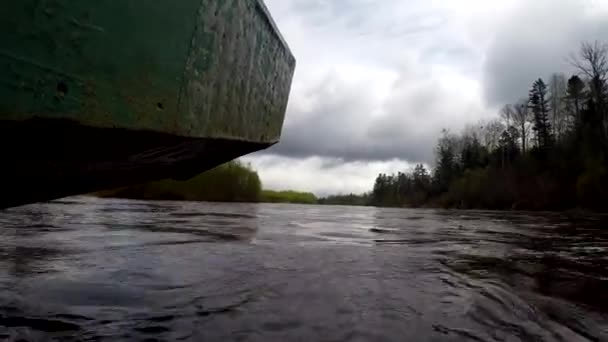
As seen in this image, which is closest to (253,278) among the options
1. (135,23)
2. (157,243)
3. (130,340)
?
(130,340)

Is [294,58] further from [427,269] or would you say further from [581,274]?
[581,274]

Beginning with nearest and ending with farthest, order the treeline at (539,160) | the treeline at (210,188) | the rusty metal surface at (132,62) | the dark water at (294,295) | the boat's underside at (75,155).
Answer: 1. the rusty metal surface at (132,62)
2. the boat's underside at (75,155)
3. the dark water at (294,295)
4. the treeline at (539,160)
5. the treeline at (210,188)

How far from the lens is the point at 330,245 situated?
203 inches

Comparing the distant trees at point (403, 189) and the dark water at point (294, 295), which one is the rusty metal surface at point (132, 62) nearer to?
the dark water at point (294, 295)

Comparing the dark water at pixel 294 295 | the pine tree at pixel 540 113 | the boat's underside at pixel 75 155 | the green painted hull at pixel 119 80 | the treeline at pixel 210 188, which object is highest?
the pine tree at pixel 540 113

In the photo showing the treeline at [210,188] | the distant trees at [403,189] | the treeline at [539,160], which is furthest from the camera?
the distant trees at [403,189]

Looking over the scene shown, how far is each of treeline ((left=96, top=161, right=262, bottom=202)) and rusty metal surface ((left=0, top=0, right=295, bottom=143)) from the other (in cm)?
5154

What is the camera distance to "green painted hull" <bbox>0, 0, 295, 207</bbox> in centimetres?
104

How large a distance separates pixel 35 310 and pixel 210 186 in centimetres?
5521

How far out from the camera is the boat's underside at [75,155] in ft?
3.84

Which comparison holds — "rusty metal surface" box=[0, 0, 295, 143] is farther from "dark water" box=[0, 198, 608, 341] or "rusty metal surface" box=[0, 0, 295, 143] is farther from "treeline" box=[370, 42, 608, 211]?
"treeline" box=[370, 42, 608, 211]

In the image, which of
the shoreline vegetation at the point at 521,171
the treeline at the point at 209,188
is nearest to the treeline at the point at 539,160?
the shoreline vegetation at the point at 521,171

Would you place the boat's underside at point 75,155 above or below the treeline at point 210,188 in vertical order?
below

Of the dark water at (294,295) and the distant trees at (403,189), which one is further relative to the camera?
the distant trees at (403,189)
